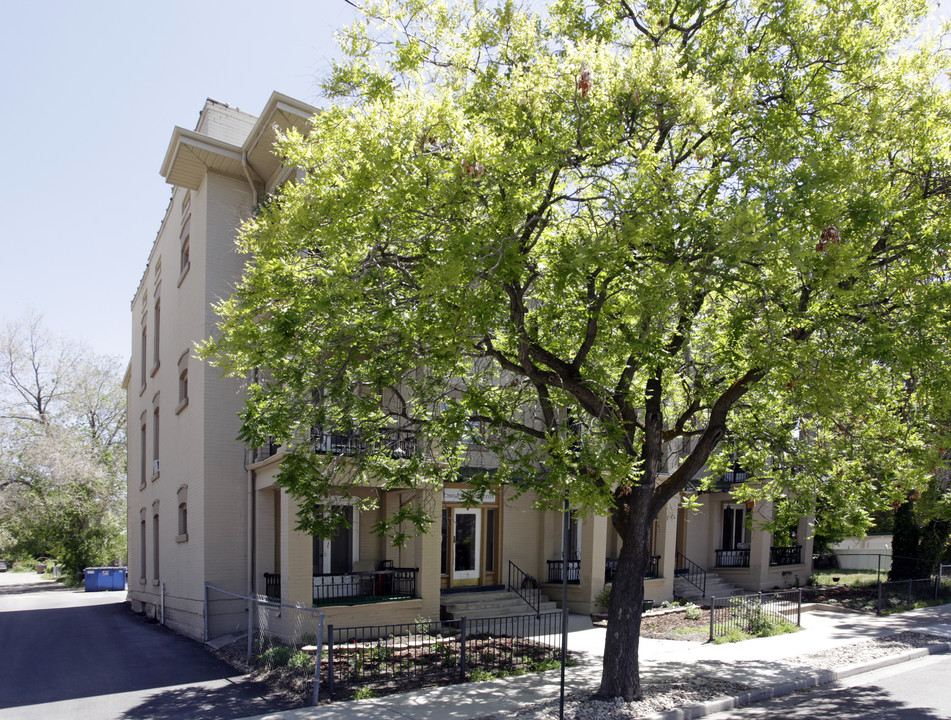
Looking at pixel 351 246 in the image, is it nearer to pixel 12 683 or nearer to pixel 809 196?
pixel 809 196

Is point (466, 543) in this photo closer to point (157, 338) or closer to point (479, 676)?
point (479, 676)

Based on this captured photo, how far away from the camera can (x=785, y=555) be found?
26.6 meters

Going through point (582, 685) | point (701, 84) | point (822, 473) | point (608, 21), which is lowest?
point (582, 685)

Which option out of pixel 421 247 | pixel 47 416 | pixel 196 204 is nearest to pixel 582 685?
pixel 421 247

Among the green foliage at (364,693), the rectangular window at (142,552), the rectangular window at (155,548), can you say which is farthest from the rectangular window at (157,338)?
the green foliage at (364,693)

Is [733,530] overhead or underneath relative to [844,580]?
overhead

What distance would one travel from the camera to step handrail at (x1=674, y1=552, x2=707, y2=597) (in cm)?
2284

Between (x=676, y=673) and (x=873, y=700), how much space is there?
292 centimetres

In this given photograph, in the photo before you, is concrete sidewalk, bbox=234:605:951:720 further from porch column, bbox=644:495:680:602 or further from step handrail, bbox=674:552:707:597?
step handrail, bbox=674:552:707:597

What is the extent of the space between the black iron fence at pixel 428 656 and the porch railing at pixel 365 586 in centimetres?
99

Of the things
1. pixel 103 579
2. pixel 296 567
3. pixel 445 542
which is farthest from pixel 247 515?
pixel 103 579

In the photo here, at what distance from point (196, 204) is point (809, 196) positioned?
16.1 meters

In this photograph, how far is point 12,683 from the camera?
13.0m

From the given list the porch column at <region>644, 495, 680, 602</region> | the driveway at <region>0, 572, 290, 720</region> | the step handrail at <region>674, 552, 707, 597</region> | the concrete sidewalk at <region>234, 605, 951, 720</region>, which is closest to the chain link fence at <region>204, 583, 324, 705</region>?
the driveway at <region>0, 572, 290, 720</region>
